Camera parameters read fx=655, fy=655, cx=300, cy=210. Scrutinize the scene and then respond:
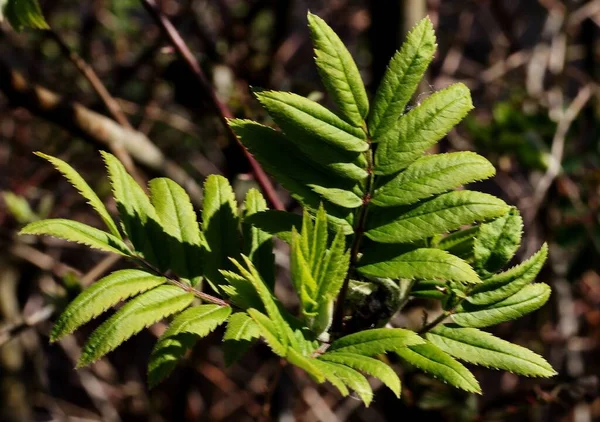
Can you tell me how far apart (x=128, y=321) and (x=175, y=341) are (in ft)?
0.20

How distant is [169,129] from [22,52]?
0.80 m

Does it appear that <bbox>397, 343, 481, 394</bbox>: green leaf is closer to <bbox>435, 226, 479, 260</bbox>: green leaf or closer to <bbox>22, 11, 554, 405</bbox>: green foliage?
<bbox>22, 11, 554, 405</bbox>: green foliage

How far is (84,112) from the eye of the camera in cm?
156

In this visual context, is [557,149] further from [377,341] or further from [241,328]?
[241,328]

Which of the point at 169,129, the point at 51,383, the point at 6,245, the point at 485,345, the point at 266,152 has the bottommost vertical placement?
the point at 51,383

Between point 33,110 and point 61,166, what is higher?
point 61,166

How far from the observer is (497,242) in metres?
0.85

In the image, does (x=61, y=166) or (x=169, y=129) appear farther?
(x=169, y=129)

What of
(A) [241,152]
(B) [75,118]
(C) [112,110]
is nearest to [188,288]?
(A) [241,152]

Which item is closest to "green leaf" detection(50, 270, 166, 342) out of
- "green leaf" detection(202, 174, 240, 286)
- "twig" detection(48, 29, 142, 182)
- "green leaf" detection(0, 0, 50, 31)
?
"green leaf" detection(202, 174, 240, 286)

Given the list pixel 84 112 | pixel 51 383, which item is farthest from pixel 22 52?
pixel 51 383

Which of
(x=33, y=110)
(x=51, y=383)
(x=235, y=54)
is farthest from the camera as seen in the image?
(x=51, y=383)

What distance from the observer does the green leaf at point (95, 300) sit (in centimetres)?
76

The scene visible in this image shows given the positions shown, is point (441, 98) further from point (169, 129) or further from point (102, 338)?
point (169, 129)
